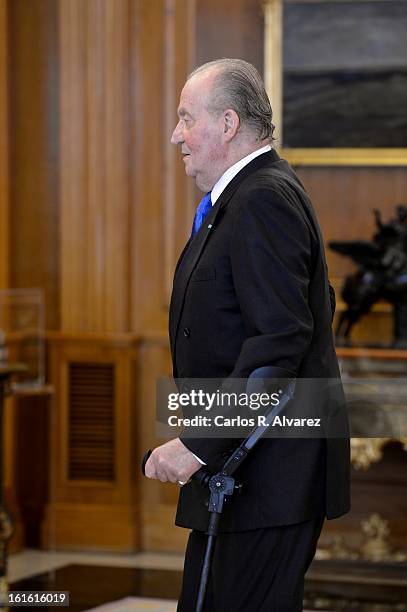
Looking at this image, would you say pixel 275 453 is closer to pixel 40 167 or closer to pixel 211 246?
pixel 211 246

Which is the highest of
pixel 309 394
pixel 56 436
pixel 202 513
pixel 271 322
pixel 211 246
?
pixel 211 246

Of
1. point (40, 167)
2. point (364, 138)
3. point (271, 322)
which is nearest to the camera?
point (271, 322)

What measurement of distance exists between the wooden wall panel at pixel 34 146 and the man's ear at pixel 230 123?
12.2 feet

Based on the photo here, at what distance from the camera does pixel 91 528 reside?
5.75 meters

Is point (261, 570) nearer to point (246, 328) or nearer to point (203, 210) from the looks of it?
point (246, 328)

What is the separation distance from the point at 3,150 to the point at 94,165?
1.55ft

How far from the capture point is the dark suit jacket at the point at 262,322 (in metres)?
2.09

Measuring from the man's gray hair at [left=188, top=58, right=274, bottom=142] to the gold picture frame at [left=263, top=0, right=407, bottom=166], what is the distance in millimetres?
3296

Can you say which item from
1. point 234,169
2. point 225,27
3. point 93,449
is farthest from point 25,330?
point 234,169

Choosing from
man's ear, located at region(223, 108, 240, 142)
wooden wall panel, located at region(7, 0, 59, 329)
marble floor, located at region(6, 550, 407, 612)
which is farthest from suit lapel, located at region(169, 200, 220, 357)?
wooden wall panel, located at region(7, 0, 59, 329)

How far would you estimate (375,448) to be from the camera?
16.2 ft

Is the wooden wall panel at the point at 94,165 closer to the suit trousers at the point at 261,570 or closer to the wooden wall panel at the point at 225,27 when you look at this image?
the wooden wall panel at the point at 225,27

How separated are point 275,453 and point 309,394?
0.14 meters

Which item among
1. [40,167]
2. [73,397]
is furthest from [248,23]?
[73,397]
